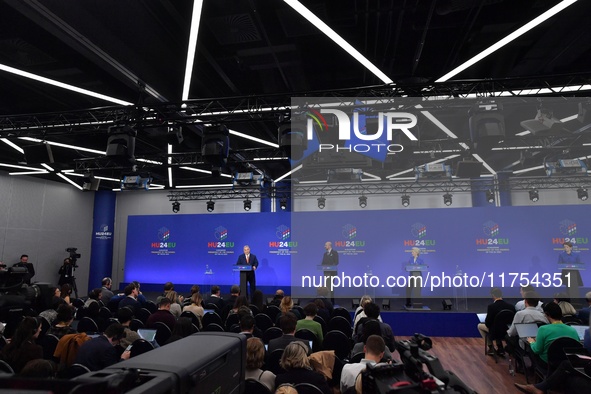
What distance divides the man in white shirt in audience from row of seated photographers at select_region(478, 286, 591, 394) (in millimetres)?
1966

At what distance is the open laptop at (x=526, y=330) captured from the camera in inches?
185

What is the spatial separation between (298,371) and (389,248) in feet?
31.2

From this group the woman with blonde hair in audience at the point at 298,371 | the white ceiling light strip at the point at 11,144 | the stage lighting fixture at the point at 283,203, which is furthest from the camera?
the stage lighting fixture at the point at 283,203

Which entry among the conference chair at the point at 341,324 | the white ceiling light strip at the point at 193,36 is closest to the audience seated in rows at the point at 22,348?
the conference chair at the point at 341,324

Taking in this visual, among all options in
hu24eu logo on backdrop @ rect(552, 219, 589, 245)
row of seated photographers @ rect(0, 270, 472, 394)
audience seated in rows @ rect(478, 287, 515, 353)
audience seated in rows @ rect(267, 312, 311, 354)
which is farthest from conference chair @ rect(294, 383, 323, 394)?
hu24eu logo on backdrop @ rect(552, 219, 589, 245)

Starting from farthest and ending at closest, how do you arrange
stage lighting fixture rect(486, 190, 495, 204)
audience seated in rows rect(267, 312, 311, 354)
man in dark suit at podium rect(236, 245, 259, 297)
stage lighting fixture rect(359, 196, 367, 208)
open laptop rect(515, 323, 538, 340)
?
stage lighting fixture rect(359, 196, 367, 208) < stage lighting fixture rect(486, 190, 495, 204) < man in dark suit at podium rect(236, 245, 259, 297) < open laptop rect(515, 323, 538, 340) < audience seated in rows rect(267, 312, 311, 354)

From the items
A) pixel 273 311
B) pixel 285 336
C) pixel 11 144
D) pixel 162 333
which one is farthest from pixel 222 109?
pixel 11 144

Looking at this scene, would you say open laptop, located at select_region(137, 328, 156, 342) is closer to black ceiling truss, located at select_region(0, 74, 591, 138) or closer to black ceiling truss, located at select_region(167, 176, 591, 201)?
black ceiling truss, located at select_region(0, 74, 591, 138)

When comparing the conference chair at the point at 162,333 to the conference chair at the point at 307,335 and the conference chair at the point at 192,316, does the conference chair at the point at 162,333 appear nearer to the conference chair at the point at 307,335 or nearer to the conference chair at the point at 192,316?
the conference chair at the point at 192,316

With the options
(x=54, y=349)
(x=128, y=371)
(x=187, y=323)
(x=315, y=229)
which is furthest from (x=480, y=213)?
(x=128, y=371)

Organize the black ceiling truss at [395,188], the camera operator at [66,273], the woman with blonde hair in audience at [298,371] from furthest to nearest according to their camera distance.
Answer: the camera operator at [66,273], the black ceiling truss at [395,188], the woman with blonde hair in audience at [298,371]

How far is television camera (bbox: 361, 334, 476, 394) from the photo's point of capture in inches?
39.6

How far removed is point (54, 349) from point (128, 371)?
456cm

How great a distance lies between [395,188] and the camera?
13938 millimetres
